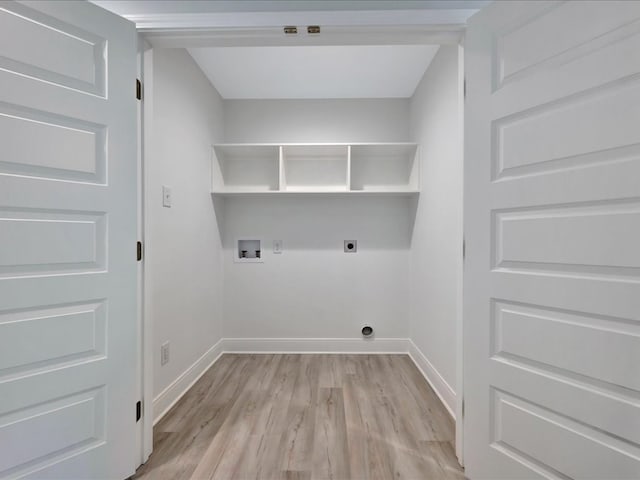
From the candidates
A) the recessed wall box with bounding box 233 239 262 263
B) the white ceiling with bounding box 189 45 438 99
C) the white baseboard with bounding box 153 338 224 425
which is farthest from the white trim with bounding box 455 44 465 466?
the recessed wall box with bounding box 233 239 262 263

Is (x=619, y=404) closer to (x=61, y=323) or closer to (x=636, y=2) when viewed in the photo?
(x=636, y=2)

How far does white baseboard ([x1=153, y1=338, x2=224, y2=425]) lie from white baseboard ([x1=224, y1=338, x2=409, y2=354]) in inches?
8.4

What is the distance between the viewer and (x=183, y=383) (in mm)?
2211

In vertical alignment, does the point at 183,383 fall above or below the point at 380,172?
below

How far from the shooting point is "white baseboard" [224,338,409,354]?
2979 mm

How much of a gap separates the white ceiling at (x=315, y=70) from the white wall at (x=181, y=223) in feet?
0.70

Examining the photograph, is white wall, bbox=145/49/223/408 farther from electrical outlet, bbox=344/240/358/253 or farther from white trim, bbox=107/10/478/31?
electrical outlet, bbox=344/240/358/253

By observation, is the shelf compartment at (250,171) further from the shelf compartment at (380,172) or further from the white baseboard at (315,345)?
the white baseboard at (315,345)

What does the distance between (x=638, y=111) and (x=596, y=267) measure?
518mm

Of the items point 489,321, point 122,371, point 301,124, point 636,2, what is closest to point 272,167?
point 301,124

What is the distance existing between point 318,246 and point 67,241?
2.06 m

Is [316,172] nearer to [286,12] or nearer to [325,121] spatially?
[325,121]

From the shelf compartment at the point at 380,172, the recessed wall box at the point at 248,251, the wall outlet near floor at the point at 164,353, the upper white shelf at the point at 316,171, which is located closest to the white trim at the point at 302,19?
the upper white shelf at the point at 316,171

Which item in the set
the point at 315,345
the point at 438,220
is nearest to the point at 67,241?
the point at 438,220
